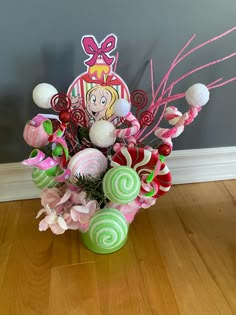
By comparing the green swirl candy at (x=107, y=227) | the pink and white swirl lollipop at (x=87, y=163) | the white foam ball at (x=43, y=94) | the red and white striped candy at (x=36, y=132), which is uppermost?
the white foam ball at (x=43, y=94)

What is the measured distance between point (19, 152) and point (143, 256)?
46 cm

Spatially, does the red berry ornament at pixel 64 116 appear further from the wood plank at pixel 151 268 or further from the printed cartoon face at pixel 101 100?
the wood plank at pixel 151 268

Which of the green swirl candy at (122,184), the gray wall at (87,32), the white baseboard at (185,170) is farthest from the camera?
the white baseboard at (185,170)

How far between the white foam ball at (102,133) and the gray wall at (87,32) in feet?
0.77

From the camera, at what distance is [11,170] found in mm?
978

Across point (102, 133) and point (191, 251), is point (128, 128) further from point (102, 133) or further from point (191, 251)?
point (191, 251)

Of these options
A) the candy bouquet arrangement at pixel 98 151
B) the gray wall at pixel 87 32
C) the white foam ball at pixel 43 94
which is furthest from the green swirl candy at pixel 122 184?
the gray wall at pixel 87 32

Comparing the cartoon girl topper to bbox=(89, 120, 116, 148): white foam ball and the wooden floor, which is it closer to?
bbox=(89, 120, 116, 148): white foam ball

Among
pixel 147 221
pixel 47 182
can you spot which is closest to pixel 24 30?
pixel 47 182

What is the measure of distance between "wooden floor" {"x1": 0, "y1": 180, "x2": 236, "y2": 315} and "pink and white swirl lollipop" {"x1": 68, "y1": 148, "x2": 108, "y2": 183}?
25 centimetres

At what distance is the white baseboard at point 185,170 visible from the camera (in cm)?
99

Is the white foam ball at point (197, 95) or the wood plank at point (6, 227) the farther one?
the wood plank at point (6, 227)

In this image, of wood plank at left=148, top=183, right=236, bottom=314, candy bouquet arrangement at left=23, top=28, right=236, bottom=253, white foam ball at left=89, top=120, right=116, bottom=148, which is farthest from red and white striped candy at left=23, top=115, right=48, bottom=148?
wood plank at left=148, top=183, right=236, bottom=314

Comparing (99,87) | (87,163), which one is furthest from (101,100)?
(87,163)
